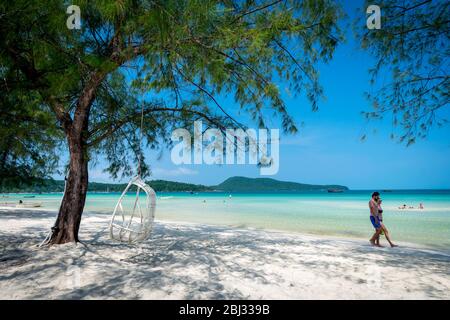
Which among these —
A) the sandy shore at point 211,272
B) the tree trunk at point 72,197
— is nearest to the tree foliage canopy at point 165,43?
the tree trunk at point 72,197

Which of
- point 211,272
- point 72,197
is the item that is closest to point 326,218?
point 211,272

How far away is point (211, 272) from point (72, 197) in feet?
9.53

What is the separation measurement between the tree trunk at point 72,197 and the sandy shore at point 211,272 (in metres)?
0.33

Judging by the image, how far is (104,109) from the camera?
18.7 ft

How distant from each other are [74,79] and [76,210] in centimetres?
259

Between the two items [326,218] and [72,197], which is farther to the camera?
[326,218]

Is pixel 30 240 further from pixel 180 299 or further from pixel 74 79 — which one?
pixel 180 299

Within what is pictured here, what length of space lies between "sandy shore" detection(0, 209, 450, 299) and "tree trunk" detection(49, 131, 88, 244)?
0.33 metres

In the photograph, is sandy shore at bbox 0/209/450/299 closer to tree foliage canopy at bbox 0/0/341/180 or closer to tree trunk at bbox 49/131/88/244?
tree trunk at bbox 49/131/88/244

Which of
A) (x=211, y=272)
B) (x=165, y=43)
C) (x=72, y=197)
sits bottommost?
(x=211, y=272)

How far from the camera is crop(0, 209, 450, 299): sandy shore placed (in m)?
3.11

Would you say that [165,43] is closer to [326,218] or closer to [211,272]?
[211,272]

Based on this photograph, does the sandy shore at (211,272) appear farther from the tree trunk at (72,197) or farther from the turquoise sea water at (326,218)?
the turquoise sea water at (326,218)

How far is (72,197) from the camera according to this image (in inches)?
201
